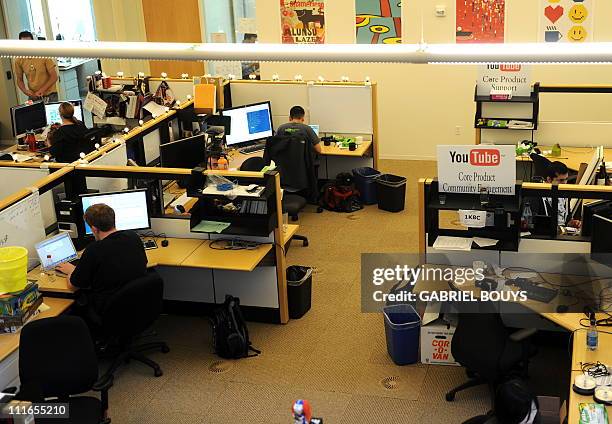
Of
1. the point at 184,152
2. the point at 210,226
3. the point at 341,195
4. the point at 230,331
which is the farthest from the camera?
the point at 341,195

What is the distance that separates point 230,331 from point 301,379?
0.61 meters

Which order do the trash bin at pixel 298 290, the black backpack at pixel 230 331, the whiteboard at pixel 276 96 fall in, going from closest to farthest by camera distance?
the black backpack at pixel 230 331, the trash bin at pixel 298 290, the whiteboard at pixel 276 96

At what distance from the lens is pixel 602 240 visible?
4949mm

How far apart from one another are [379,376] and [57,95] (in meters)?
7.34

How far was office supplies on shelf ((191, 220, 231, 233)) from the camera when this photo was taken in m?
5.78

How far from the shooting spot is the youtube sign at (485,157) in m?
5.11

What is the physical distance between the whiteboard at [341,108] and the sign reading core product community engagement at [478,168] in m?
3.10

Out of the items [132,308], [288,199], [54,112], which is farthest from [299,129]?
[132,308]

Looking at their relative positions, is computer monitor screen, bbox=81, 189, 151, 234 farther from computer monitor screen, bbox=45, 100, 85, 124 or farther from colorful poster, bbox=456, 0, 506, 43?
colorful poster, bbox=456, 0, 506, 43

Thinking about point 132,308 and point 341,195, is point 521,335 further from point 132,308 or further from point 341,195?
point 341,195

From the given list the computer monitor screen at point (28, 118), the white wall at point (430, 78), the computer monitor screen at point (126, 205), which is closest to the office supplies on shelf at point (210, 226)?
the computer monitor screen at point (126, 205)

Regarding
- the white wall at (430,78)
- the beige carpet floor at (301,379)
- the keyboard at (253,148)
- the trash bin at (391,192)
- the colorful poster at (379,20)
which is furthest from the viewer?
the colorful poster at (379,20)

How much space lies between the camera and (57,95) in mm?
11078

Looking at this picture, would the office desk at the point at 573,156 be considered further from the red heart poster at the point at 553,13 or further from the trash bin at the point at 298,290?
the trash bin at the point at 298,290
